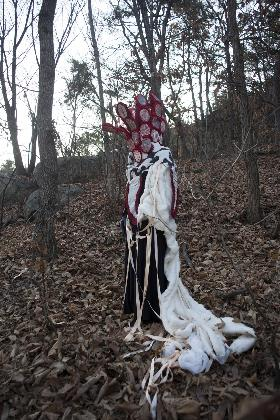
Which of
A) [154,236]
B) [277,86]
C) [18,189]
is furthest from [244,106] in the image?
[18,189]

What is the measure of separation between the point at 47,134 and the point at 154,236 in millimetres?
3799

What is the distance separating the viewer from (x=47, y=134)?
6645 mm

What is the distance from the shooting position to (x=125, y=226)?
13.9ft

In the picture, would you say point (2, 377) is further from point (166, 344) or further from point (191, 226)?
point (191, 226)

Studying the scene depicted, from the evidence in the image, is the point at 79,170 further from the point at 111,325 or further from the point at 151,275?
the point at 151,275

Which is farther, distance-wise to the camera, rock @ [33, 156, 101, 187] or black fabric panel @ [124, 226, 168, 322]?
rock @ [33, 156, 101, 187]

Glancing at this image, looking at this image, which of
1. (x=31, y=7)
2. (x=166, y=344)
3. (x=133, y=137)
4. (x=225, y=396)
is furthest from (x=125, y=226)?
(x=31, y=7)

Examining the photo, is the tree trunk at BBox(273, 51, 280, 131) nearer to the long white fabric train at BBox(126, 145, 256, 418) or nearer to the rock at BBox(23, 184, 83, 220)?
the long white fabric train at BBox(126, 145, 256, 418)

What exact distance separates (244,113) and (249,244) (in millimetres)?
2672

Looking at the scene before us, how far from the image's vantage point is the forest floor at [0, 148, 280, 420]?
2.76 metres

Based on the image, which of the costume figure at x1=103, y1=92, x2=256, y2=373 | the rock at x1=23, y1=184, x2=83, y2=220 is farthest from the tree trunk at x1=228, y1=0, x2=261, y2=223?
the rock at x1=23, y1=184, x2=83, y2=220

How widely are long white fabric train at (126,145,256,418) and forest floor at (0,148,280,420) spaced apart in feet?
0.30

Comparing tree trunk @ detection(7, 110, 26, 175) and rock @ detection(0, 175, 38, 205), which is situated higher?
tree trunk @ detection(7, 110, 26, 175)

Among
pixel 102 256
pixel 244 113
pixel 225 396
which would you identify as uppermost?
pixel 244 113
